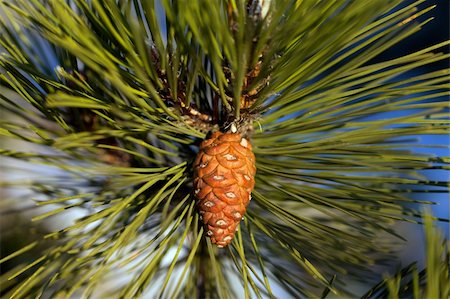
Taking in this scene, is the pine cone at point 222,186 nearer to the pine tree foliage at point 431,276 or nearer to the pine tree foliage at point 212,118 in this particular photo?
the pine tree foliage at point 212,118

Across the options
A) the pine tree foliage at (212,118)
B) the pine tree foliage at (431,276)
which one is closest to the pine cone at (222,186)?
the pine tree foliage at (212,118)

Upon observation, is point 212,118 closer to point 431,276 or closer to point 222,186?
point 222,186

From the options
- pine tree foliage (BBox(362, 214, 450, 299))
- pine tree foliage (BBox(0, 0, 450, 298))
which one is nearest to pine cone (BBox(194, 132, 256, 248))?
pine tree foliage (BBox(0, 0, 450, 298))

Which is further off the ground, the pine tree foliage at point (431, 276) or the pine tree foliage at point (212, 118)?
the pine tree foliage at point (212, 118)

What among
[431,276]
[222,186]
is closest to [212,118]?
[222,186]

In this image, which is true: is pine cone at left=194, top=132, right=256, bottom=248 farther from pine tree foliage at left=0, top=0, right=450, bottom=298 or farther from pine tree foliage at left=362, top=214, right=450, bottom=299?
pine tree foliage at left=362, top=214, right=450, bottom=299

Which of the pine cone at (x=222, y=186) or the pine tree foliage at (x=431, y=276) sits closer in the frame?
the pine tree foliage at (x=431, y=276)
